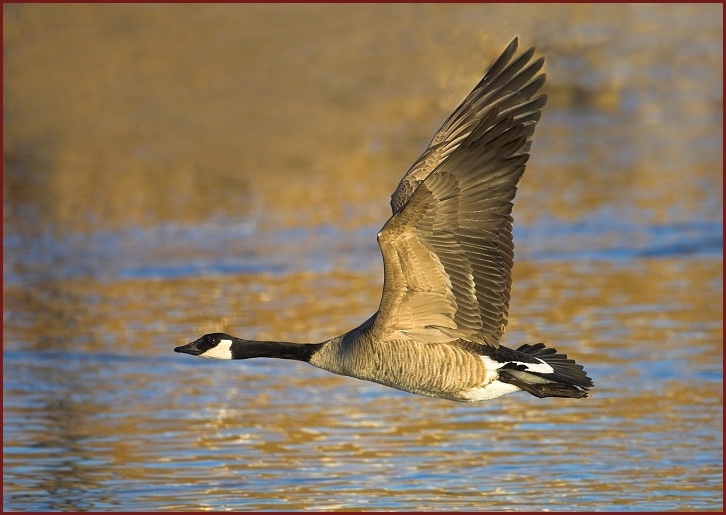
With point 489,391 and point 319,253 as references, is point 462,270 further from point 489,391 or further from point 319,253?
point 319,253

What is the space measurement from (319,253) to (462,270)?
9279 millimetres

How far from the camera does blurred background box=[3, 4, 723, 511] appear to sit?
9773mm

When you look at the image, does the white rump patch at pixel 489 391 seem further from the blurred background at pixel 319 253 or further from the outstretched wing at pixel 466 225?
the blurred background at pixel 319 253

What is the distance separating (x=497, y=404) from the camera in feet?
37.2

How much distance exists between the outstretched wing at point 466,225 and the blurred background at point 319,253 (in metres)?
1.50

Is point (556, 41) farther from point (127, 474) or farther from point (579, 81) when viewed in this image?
point (127, 474)

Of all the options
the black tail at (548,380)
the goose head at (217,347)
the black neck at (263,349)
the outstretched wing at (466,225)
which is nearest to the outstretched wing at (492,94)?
the outstretched wing at (466,225)

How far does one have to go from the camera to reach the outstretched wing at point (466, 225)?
743cm

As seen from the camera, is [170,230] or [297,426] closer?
[297,426]

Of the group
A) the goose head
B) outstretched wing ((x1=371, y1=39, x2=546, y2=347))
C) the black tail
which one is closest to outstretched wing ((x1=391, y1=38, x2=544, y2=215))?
outstretched wing ((x1=371, y1=39, x2=546, y2=347))

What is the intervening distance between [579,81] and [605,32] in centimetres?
118

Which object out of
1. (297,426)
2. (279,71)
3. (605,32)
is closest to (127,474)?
(297,426)

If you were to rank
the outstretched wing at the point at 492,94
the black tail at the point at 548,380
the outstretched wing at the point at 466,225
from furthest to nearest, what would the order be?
1. the black tail at the point at 548,380
2. the outstretched wing at the point at 492,94
3. the outstretched wing at the point at 466,225

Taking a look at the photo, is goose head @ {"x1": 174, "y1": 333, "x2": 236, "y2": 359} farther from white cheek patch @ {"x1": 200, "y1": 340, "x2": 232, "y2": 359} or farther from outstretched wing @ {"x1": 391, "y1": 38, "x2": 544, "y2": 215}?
outstretched wing @ {"x1": 391, "y1": 38, "x2": 544, "y2": 215}
